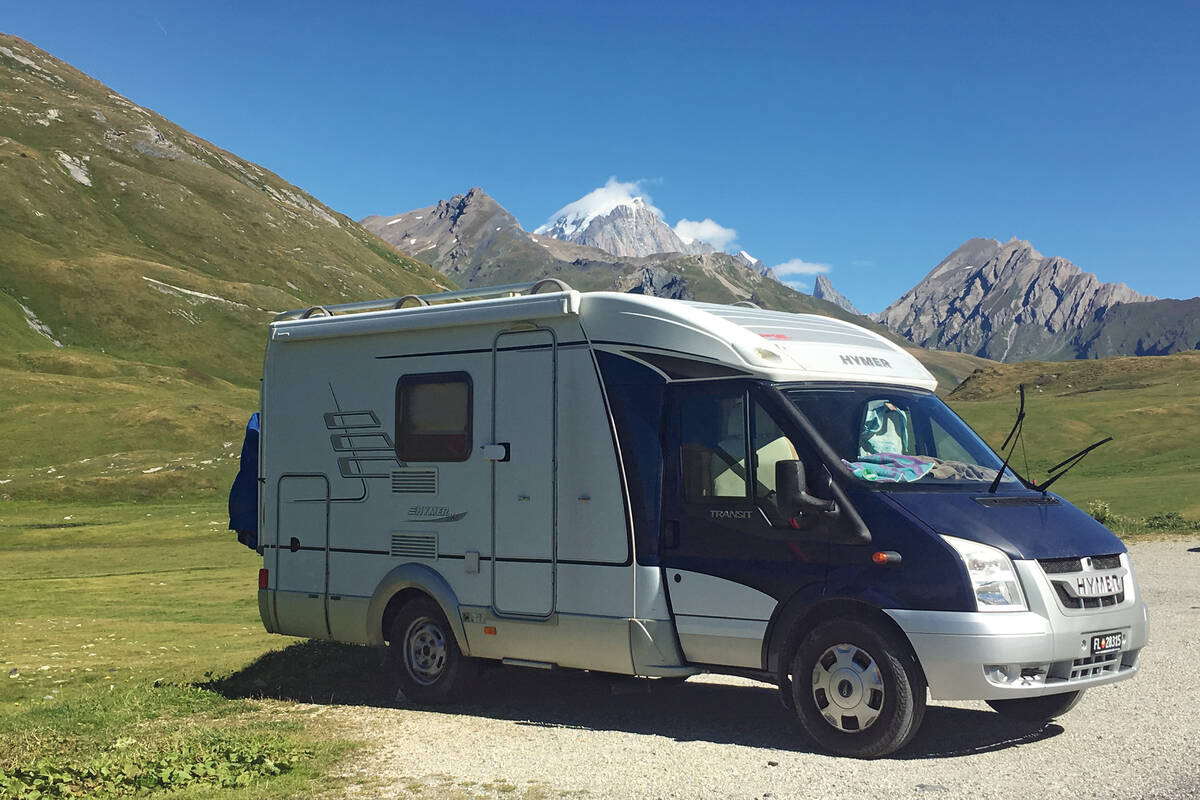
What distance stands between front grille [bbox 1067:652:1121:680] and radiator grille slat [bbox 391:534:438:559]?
5.55 metres

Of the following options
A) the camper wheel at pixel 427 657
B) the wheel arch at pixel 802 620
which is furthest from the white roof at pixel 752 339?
the camper wheel at pixel 427 657

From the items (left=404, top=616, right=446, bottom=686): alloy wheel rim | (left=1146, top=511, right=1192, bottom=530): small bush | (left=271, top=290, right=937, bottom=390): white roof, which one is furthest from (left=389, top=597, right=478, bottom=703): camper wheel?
(left=1146, top=511, right=1192, bottom=530): small bush

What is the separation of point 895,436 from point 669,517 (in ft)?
6.24

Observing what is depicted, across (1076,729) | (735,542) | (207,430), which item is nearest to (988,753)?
(1076,729)

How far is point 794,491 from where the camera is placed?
28.5 ft

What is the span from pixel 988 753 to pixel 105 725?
23.5 feet

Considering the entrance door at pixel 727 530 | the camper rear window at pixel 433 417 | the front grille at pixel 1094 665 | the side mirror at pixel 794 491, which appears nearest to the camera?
the front grille at pixel 1094 665

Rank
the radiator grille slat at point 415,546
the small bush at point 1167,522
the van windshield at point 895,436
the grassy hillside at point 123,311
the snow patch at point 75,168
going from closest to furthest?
the van windshield at point 895,436 → the radiator grille slat at point 415,546 → the small bush at point 1167,522 → the grassy hillside at point 123,311 → the snow patch at point 75,168

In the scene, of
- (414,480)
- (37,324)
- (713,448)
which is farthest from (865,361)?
(37,324)

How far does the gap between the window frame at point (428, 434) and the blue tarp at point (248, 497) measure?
239 centimetres

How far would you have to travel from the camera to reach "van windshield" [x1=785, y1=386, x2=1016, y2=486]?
9234 millimetres

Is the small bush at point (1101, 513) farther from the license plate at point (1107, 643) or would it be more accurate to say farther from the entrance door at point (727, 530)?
the entrance door at point (727, 530)

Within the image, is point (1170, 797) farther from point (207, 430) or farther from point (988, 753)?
point (207, 430)

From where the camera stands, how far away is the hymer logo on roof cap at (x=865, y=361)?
32.7 feet
